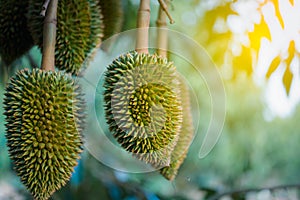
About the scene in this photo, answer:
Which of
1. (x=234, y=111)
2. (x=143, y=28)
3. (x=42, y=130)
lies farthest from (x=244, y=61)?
(x=234, y=111)

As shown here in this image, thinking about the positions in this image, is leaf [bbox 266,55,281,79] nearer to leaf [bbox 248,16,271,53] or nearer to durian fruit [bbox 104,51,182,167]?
leaf [bbox 248,16,271,53]

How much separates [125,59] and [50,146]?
0.54 feet

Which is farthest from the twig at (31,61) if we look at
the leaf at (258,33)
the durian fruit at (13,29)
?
the leaf at (258,33)

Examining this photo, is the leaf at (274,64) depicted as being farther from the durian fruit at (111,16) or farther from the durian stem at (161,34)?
the durian fruit at (111,16)

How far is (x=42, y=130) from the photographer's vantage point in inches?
26.1

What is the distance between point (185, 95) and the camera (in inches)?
32.2

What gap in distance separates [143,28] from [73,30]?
168 mm

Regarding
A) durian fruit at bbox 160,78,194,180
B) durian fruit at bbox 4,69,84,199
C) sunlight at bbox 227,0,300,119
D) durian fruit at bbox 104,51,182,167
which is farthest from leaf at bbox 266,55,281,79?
durian fruit at bbox 4,69,84,199

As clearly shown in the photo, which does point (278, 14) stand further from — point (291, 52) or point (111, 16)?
point (111, 16)

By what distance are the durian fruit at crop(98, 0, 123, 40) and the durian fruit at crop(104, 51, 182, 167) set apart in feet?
0.97

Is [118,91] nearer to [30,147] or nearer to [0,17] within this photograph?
[30,147]

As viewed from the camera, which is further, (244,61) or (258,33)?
(244,61)

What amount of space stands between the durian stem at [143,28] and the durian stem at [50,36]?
13 centimetres

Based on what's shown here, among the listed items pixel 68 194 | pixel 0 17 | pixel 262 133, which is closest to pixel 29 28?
pixel 0 17
